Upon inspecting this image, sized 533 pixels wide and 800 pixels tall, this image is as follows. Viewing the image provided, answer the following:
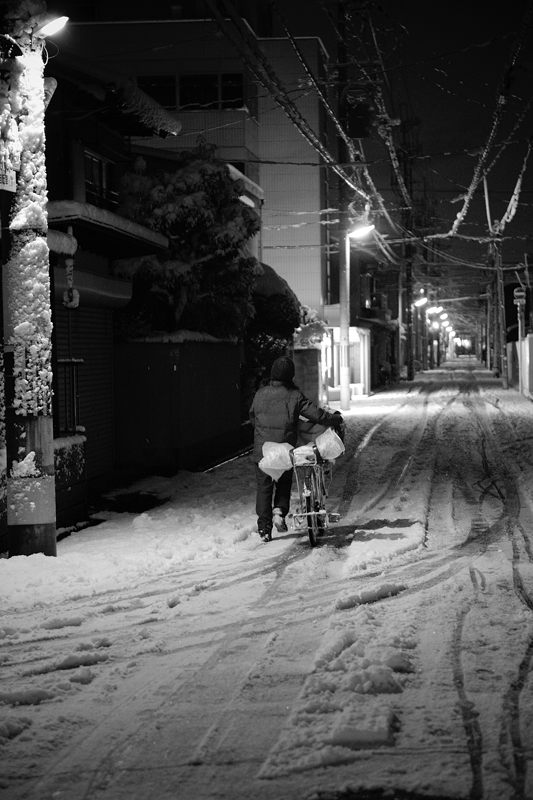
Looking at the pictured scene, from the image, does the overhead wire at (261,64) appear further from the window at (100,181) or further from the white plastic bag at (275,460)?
the white plastic bag at (275,460)

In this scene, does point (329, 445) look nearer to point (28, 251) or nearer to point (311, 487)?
point (311, 487)

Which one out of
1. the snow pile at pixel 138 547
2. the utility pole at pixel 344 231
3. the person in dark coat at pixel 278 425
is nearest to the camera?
the snow pile at pixel 138 547

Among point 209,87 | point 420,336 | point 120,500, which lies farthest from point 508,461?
point 420,336

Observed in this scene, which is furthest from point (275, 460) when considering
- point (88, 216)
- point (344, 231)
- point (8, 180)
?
point (344, 231)

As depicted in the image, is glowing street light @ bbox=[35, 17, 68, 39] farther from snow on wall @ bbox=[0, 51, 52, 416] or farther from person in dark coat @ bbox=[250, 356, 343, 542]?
person in dark coat @ bbox=[250, 356, 343, 542]

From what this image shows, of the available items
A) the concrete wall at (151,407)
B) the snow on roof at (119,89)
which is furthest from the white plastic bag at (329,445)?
the snow on roof at (119,89)

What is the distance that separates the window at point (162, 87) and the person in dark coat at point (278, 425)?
32505mm

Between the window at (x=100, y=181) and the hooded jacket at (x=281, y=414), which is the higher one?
the window at (x=100, y=181)

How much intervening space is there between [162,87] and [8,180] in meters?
33.7

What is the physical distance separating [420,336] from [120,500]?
83782mm

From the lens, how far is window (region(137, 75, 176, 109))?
40.0 m

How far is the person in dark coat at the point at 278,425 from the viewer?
10.1 m

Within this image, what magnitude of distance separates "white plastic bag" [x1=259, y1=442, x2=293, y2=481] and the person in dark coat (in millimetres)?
241

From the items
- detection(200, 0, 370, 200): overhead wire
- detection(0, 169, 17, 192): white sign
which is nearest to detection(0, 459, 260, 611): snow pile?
detection(0, 169, 17, 192): white sign
